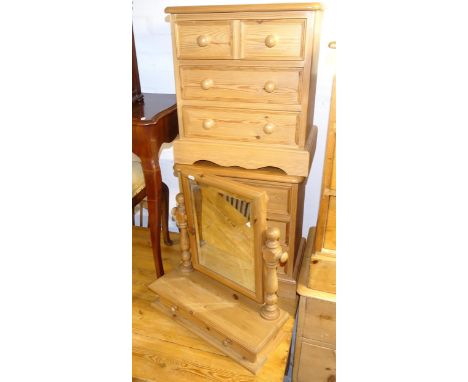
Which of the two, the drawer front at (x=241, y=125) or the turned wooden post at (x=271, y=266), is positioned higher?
the drawer front at (x=241, y=125)

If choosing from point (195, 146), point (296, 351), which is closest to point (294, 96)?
point (195, 146)

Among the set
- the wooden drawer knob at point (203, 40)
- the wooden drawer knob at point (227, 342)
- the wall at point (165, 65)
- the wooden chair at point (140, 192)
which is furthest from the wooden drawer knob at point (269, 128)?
the wooden drawer knob at point (227, 342)

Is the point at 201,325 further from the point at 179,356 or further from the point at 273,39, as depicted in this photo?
the point at 273,39

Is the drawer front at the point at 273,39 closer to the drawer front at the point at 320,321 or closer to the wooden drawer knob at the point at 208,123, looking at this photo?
the wooden drawer knob at the point at 208,123

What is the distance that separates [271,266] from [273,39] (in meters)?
0.80

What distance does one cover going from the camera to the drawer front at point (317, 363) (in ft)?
4.81

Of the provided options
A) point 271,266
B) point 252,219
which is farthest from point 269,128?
point 271,266

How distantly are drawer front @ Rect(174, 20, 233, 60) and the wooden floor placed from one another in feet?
3.67

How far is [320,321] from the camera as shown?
1.48m

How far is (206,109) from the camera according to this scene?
1495 mm

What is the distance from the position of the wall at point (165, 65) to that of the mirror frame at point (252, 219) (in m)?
0.83
